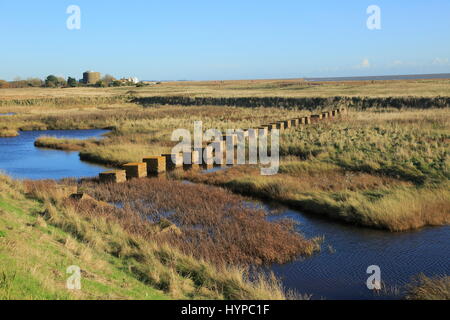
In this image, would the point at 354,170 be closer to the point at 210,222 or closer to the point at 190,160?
the point at 190,160

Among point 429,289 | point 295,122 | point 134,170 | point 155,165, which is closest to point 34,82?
point 295,122

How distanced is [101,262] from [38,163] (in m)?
16.9

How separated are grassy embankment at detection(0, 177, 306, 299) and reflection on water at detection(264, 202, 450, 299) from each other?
0.86 metres

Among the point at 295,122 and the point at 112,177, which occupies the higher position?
the point at 295,122

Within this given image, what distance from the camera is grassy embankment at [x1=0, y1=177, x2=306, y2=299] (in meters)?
6.55

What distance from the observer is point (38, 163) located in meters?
23.6

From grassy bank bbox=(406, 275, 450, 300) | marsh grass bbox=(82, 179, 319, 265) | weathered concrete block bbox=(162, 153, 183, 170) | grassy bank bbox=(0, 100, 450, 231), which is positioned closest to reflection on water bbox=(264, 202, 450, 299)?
grassy bank bbox=(406, 275, 450, 300)

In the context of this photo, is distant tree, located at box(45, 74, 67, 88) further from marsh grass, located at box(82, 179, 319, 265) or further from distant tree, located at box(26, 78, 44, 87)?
marsh grass, located at box(82, 179, 319, 265)

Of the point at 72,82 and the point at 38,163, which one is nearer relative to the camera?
the point at 38,163

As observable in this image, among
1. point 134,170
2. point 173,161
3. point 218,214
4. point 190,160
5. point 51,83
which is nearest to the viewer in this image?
point 218,214

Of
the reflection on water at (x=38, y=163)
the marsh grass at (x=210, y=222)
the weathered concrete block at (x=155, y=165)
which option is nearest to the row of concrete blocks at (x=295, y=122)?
the weathered concrete block at (x=155, y=165)

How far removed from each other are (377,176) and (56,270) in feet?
40.7
